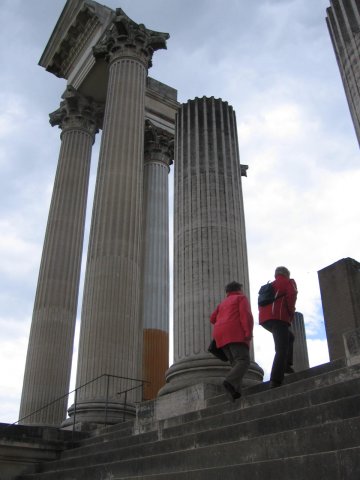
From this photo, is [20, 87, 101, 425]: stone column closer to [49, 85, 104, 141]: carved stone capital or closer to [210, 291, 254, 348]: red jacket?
[49, 85, 104, 141]: carved stone capital

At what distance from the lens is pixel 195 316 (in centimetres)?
1484

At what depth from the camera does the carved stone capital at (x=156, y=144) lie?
3412 cm

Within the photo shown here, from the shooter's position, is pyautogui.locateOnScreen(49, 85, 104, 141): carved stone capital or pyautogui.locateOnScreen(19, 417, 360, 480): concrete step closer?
pyautogui.locateOnScreen(19, 417, 360, 480): concrete step

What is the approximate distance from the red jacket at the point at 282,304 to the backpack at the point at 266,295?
0.21ft

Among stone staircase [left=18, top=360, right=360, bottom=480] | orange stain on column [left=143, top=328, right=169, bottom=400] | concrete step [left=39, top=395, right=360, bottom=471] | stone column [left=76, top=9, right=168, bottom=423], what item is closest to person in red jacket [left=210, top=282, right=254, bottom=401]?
stone staircase [left=18, top=360, right=360, bottom=480]

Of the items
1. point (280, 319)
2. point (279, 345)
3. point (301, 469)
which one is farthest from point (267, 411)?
point (301, 469)

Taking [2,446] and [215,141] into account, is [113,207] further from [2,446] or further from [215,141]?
[2,446]

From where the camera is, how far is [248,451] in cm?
718

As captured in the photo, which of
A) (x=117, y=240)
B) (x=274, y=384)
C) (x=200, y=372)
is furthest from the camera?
(x=117, y=240)

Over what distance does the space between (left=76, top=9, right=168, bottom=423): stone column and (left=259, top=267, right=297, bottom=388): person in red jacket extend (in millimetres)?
8904

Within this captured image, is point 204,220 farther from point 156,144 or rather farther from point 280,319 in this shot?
point 156,144

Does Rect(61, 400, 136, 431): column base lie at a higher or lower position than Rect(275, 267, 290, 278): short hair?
lower

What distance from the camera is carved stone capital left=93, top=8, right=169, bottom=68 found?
26641mm

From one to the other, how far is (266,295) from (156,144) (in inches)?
1017
